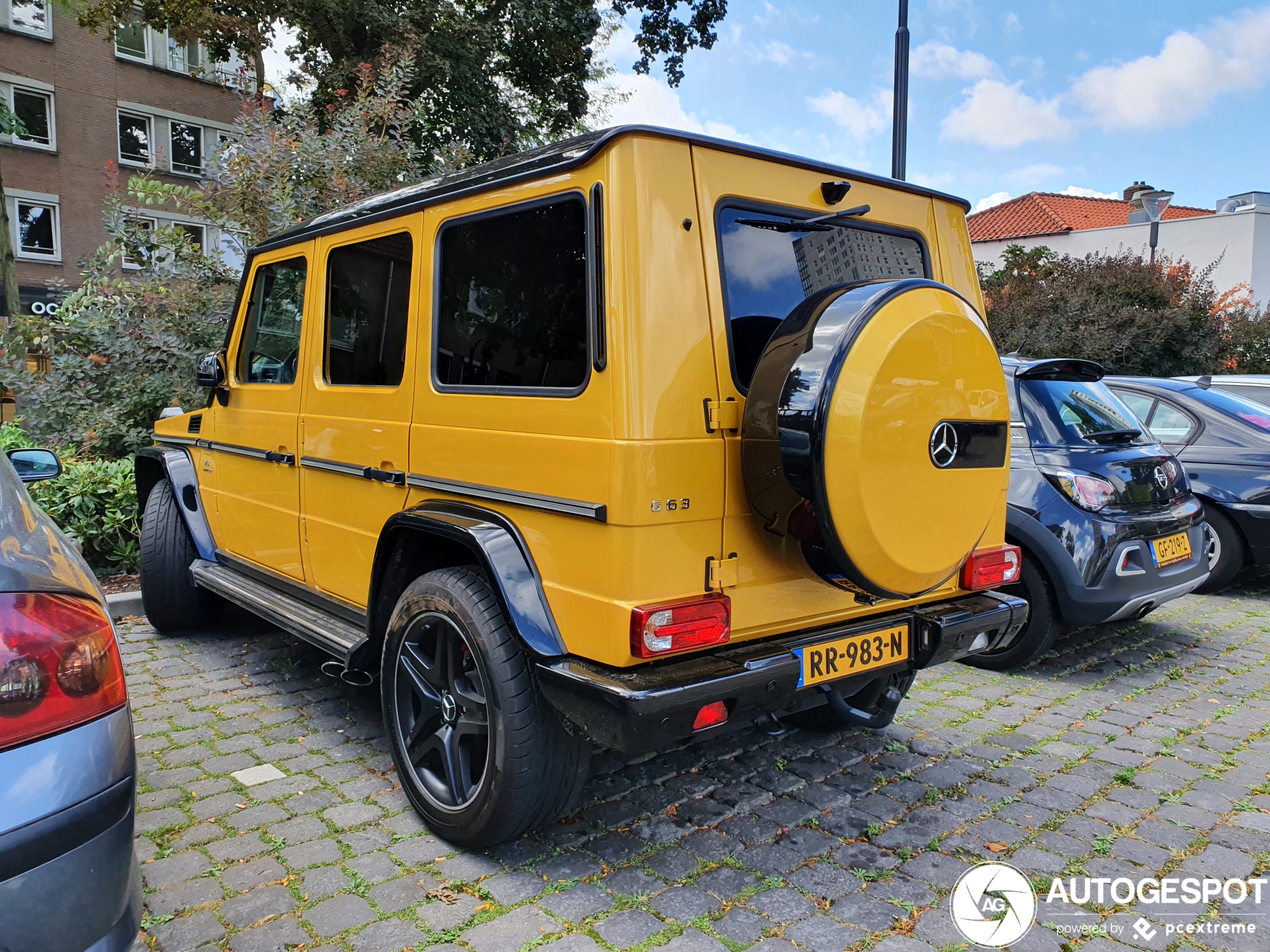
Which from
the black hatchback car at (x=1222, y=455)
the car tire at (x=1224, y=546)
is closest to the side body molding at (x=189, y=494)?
the black hatchback car at (x=1222, y=455)

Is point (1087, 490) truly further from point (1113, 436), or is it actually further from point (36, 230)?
point (36, 230)

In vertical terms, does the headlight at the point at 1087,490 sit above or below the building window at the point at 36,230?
below

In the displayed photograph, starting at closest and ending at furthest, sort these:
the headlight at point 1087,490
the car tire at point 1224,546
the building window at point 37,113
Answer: the headlight at point 1087,490 < the car tire at point 1224,546 < the building window at point 37,113

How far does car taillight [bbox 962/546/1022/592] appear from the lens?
10.9 feet

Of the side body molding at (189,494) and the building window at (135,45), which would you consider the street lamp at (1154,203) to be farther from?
the building window at (135,45)

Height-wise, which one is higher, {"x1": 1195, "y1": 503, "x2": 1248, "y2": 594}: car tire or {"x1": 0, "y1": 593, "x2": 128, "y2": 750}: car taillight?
{"x1": 0, "y1": 593, "x2": 128, "y2": 750}: car taillight

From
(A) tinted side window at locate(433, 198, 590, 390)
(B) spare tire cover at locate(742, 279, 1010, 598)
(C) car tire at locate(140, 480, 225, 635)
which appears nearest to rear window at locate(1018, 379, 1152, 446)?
(B) spare tire cover at locate(742, 279, 1010, 598)

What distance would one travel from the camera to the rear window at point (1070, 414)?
4.94 metres

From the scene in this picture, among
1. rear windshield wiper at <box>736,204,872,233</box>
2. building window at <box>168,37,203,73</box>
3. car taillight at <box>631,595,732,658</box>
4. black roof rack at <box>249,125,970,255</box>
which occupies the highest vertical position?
building window at <box>168,37,203,73</box>

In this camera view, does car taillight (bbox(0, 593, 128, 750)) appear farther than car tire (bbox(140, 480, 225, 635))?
No

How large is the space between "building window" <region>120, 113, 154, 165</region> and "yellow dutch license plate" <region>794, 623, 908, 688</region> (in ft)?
93.6

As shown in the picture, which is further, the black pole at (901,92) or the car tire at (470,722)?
the black pole at (901,92)

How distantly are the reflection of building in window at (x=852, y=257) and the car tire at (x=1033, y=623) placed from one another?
2.16m

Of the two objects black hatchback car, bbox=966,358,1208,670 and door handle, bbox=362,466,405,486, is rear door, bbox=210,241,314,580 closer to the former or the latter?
door handle, bbox=362,466,405,486
